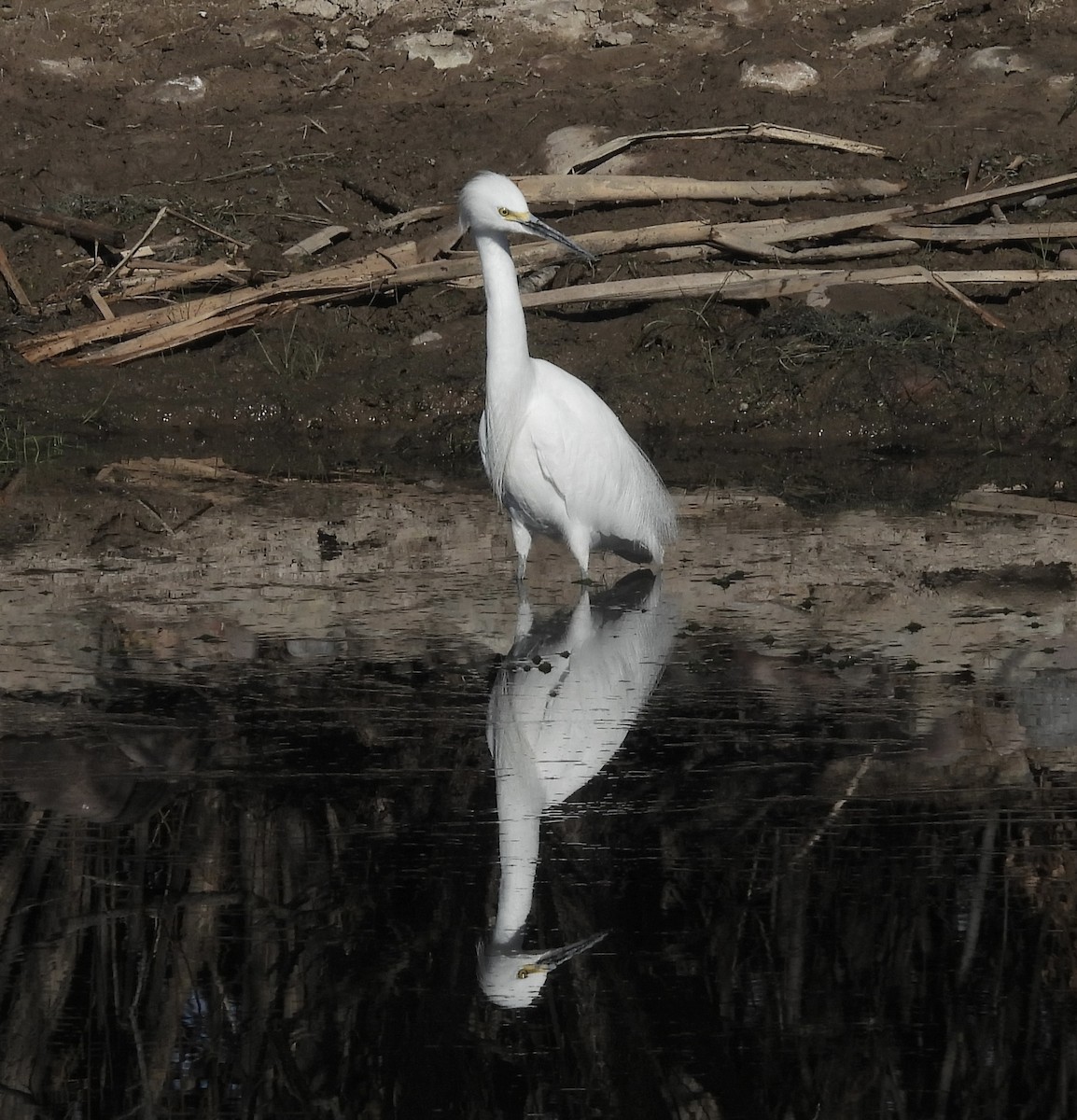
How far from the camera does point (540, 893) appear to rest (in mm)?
3676

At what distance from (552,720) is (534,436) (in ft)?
6.66

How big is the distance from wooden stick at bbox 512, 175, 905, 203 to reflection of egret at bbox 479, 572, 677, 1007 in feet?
16.7

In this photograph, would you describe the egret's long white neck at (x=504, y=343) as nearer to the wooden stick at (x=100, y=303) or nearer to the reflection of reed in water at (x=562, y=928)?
the reflection of reed in water at (x=562, y=928)

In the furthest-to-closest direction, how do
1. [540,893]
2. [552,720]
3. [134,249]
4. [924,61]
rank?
[924,61] < [134,249] < [552,720] < [540,893]

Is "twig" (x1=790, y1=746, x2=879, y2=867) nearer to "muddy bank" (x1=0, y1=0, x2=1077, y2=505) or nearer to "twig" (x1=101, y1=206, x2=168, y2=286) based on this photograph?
"muddy bank" (x1=0, y1=0, x2=1077, y2=505)

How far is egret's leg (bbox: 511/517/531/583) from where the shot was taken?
7078mm

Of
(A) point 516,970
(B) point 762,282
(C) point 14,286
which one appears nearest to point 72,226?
(C) point 14,286

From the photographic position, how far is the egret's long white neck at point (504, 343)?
6.76 metres

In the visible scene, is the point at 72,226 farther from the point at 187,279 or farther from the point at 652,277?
the point at 652,277

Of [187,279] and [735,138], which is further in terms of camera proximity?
[735,138]

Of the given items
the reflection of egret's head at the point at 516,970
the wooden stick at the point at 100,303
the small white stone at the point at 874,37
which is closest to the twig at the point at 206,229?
the wooden stick at the point at 100,303

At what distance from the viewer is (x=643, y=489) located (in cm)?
723

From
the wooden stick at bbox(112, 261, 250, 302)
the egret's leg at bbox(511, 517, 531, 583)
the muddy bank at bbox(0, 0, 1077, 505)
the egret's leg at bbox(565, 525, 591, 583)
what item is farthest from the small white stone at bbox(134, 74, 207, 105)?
the egret's leg at bbox(565, 525, 591, 583)

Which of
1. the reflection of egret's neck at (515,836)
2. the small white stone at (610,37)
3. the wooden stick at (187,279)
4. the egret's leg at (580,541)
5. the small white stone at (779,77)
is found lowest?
the reflection of egret's neck at (515,836)
